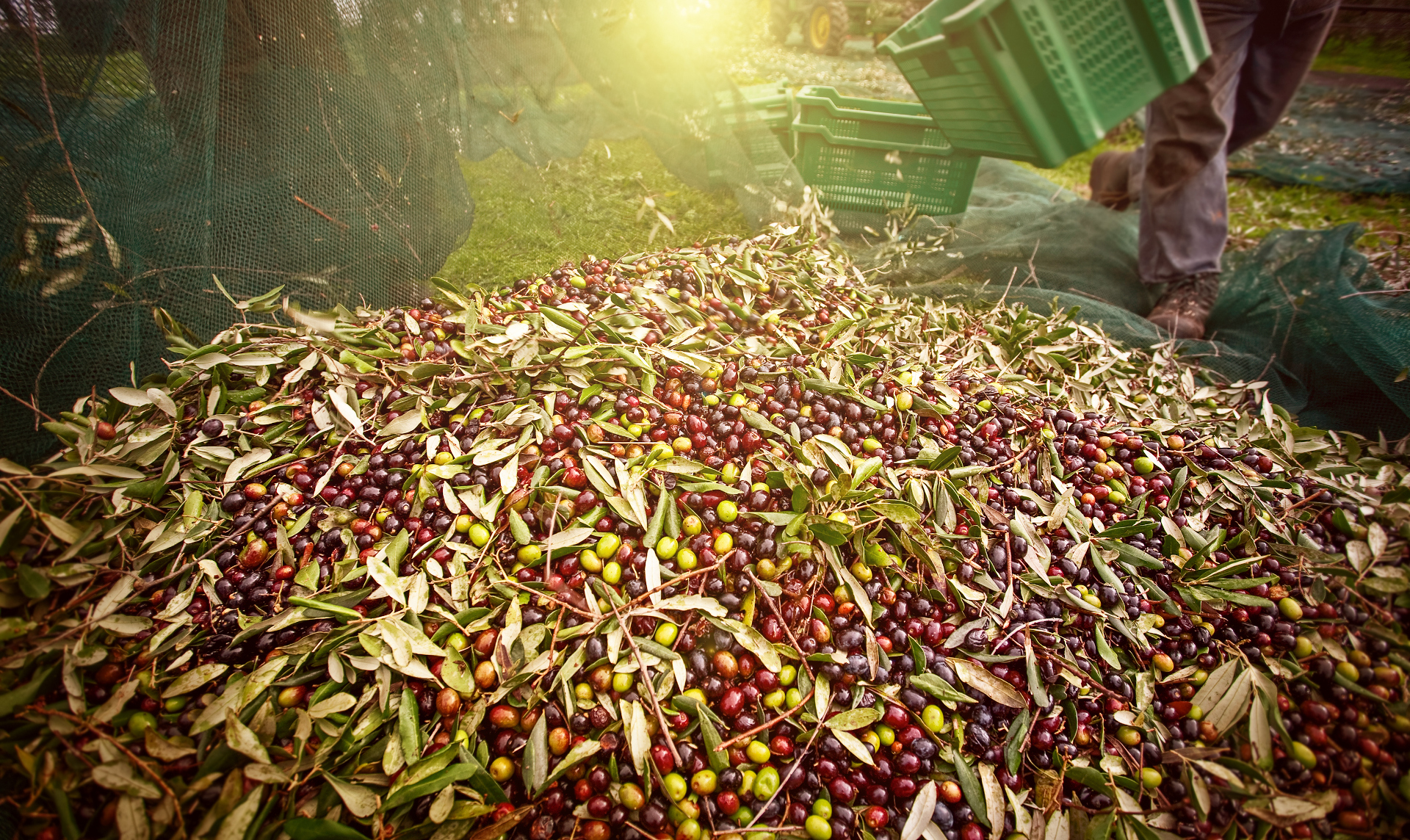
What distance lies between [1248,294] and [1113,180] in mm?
1926

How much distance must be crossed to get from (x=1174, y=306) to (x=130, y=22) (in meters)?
4.73

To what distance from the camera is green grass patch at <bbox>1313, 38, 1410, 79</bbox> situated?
23.1 feet

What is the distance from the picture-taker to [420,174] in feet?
7.89

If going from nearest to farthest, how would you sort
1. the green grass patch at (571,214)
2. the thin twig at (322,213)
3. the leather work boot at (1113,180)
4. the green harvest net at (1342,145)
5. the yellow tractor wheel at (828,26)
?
1. the thin twig at (322,213)
2. the green grass patch at (571,214)
3. the leather work boot at (1113,180)
4. the green harvest net at (1342,145)
5. the yellow tractor wheel at (828,26)

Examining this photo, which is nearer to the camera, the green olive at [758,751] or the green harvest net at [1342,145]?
the green olive at [758,751]

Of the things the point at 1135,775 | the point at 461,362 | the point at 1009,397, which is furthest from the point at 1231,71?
the point at 461,362

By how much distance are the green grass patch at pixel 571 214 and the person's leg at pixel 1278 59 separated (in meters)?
3.20

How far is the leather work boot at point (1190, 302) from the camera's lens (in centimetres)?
311

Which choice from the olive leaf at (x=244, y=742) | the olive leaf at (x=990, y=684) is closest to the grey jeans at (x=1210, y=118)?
the olive leaf at (x=990, y=684)

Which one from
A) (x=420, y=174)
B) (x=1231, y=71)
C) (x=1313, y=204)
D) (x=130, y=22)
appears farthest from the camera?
(x=1313, y=204)

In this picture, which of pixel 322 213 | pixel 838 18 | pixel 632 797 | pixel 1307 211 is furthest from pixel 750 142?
pixel 838 18

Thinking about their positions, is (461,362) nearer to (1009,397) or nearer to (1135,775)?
(1009,397)

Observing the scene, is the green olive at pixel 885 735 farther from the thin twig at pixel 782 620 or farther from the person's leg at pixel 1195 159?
the person's leg at pixel 1195 159

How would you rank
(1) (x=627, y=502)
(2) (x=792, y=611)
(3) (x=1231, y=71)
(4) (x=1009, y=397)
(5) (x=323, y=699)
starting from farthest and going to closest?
1. (3) (x=1231, y=71)
2. (4) (x=1009, y=397)
3. (1) (x=627, y=502)
4. (2) (x=792, y=611)
5. (5) (x=323, y=699)
